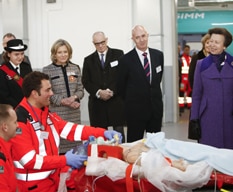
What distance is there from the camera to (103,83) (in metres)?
4.98

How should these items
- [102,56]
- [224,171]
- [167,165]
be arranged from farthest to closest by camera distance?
[102,56] → [224,171] → [167,165]

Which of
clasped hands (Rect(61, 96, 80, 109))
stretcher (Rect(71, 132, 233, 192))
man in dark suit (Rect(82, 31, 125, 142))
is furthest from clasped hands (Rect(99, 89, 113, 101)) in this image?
stretcher (Rect(71, 132, 233, 192))

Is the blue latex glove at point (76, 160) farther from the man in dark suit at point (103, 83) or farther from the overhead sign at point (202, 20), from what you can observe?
the overhead sign at point (202, 20)

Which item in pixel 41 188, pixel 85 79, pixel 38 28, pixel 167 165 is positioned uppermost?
pixel 38 28

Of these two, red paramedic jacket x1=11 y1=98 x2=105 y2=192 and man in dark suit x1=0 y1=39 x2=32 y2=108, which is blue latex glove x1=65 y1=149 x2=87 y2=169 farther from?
man in dark suit x1=0 y1=39 x2=32 y2=108

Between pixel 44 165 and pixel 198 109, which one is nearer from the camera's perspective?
pixel 44 165

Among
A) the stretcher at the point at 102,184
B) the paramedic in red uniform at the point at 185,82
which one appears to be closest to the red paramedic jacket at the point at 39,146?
the stretcher at the point at 102,184

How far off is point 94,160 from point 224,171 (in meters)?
0.82

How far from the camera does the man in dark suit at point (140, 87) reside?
4.28m

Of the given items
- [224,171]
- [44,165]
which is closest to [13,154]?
[44,165]

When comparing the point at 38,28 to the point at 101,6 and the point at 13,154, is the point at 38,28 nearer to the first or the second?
the point at 101,6

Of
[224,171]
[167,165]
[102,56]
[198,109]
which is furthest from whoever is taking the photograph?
[102,56]

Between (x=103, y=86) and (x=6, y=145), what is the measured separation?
2.49 metres

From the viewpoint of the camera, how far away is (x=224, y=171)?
287 cm
